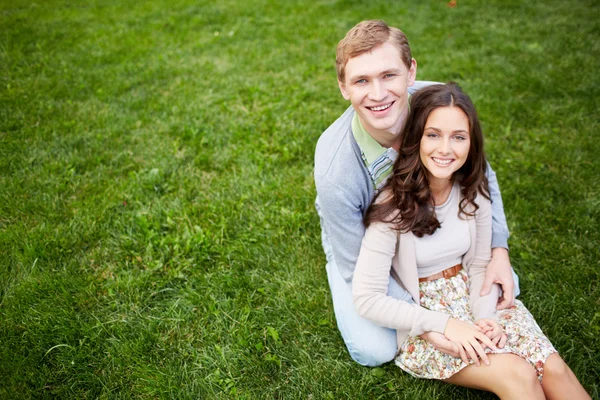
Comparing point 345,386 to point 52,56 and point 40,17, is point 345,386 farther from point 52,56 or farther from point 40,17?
point 40,17

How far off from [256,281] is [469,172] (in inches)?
60.8

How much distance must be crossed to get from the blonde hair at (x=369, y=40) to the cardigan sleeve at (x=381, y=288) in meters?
0.85

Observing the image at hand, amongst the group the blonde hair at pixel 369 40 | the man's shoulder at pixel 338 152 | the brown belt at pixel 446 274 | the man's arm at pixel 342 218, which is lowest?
the brown belt at pixel 446 274

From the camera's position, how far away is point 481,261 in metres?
2.37

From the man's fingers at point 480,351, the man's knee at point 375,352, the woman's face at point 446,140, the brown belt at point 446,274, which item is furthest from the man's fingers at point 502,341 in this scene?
the woman's face at point 446,140

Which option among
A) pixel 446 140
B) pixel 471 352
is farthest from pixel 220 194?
pixel 471 352

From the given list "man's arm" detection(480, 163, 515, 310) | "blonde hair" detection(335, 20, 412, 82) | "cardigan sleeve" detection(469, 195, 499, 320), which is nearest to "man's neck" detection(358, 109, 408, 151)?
"blonde hair" detection(335, 20, 412, 82)

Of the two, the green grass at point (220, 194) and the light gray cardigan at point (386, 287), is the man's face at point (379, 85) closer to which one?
the light gray cardigan at point (386, 287)

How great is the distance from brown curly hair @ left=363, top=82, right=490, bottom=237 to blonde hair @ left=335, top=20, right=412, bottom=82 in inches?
9.8

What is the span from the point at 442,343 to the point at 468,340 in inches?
4.7

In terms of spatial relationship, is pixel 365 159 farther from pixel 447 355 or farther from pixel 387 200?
pixel 447 355

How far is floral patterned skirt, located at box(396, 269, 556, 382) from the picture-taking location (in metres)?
1.98

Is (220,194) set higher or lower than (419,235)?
lower

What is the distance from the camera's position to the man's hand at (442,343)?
1.97 meters
